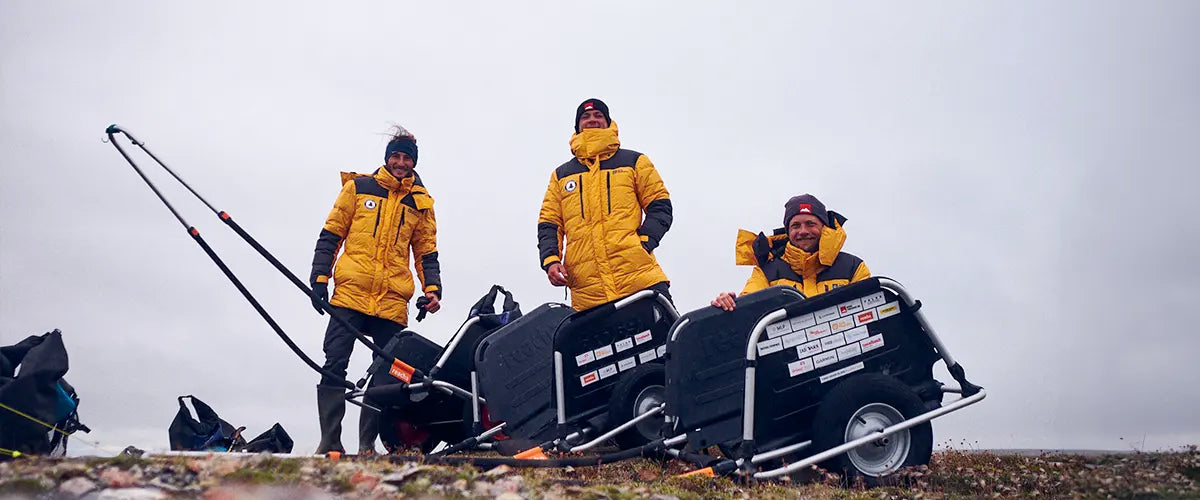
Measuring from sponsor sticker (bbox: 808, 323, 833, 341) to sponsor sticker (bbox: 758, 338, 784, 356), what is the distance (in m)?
0.20

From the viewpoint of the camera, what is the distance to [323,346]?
7359 millimetres

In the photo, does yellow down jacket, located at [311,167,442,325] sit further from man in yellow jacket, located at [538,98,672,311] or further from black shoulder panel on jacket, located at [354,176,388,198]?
man in yellow jacket, located at [538,98,672,311]

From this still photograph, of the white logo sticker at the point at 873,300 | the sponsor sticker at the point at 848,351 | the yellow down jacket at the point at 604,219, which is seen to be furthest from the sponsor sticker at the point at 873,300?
the yellow down jacket at the point at 604,219

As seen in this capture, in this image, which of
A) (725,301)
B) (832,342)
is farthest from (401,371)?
(832,342)

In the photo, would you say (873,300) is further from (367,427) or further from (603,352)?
(367,427)

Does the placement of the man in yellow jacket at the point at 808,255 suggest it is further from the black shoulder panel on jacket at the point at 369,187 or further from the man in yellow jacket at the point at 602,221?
the black shoulder panel on jacket at the point at 369,187

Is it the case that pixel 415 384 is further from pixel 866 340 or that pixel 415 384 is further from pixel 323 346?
pixel 866 340

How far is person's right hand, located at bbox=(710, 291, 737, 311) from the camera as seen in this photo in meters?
5.57

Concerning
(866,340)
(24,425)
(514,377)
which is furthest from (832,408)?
(24,425)

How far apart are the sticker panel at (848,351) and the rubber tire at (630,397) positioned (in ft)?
4.63

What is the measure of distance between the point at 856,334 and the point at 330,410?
159 inches

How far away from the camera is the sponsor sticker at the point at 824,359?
17.8ft

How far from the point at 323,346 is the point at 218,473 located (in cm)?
352

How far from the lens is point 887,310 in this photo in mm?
5578
